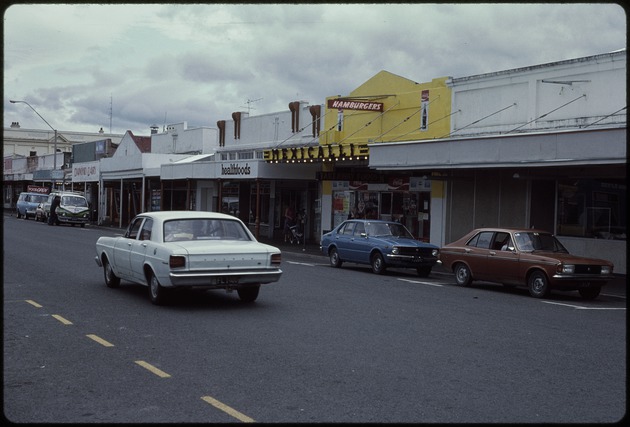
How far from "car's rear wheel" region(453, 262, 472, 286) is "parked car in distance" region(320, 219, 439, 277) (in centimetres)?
222

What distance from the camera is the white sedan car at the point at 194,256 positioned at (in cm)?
1250

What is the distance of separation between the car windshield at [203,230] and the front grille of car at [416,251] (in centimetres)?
815

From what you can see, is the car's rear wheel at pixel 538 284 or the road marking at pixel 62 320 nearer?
the road marking at pixel 62 320

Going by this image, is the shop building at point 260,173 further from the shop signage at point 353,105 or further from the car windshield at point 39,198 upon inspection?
the car windshield at point 39,198

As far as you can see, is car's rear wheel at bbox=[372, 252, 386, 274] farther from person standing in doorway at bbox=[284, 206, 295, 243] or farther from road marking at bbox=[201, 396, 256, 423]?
road marking at bbox=[201, 396, 256, 423]

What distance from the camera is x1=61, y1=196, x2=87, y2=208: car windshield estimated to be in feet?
152

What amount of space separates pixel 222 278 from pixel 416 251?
970 centimetres

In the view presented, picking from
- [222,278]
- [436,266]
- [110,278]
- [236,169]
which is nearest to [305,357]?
[222,278]

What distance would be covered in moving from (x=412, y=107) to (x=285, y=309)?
18178 mm

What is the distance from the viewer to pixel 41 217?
169 feet

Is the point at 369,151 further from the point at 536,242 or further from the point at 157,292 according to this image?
the point at 157,292

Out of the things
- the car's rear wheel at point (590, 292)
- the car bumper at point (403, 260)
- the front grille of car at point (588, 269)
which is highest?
the front grille of car at point (588, 269)

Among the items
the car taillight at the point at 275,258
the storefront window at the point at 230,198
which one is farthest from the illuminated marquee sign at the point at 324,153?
the car taillight at the point at 275,258

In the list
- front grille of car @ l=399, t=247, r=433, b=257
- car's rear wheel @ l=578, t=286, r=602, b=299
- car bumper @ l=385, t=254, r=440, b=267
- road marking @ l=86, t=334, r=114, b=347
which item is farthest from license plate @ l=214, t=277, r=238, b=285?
front grille of car @ l=399, t=247, r=433, b=257
